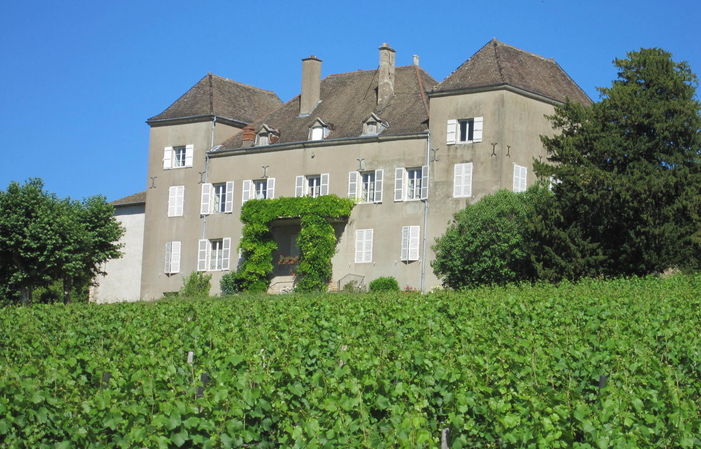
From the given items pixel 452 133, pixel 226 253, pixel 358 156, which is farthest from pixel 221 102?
pixel 452 133

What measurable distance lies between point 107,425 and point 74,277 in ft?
119

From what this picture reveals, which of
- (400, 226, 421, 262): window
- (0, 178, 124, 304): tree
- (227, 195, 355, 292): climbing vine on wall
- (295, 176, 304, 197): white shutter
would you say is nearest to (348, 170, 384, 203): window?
(227, 195, 355, 292): climbing vine on wall

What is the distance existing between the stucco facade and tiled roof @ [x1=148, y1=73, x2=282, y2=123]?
0.28 feet

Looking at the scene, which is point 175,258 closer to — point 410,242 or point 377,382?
point 410,242

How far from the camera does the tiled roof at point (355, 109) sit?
40.1 meters

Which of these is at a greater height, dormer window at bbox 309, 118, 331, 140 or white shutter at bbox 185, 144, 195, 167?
dormer window at bbox 309, 118, 331, 140

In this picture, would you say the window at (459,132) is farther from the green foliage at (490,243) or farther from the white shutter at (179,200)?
the white shutter at (179,200)

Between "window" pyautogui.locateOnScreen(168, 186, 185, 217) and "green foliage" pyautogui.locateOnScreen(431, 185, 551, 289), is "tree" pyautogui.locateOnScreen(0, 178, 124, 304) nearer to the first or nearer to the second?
"window" pyautogui.locateOnScreen(168, 186, 185, 217)

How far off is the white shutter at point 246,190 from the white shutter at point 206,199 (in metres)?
1.85

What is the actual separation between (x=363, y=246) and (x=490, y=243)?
7.20 m

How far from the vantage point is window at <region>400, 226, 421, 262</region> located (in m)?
37.7

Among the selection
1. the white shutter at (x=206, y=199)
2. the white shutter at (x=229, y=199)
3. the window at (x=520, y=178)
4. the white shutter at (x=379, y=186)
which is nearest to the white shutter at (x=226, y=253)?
the white shutter at (x=229, y=199)

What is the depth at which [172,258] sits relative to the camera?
4416cm

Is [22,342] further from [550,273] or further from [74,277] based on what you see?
[74,277]
